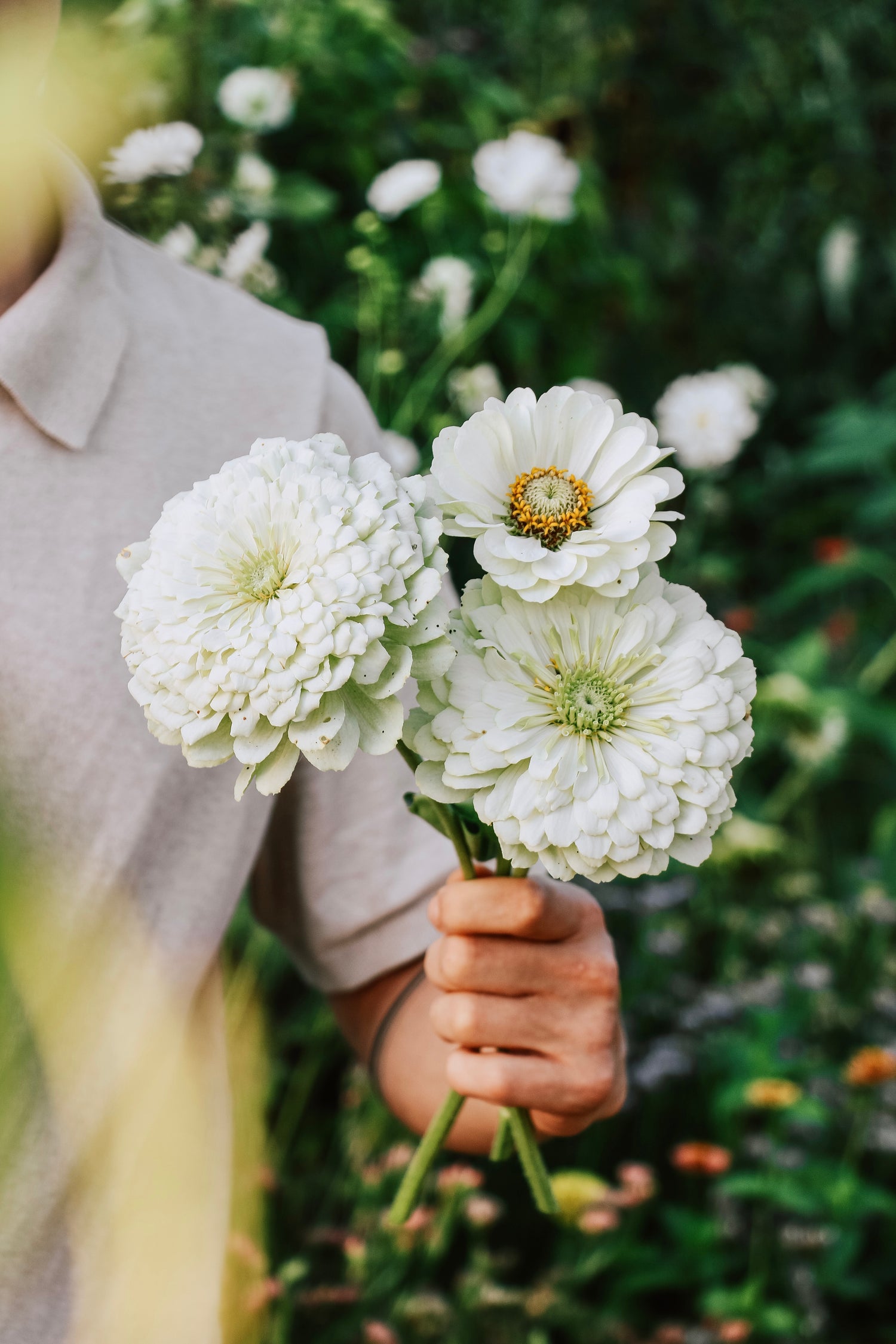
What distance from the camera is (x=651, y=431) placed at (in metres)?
0.40

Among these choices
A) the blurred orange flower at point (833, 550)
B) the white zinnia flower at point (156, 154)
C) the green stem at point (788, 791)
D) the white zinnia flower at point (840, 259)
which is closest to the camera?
the white zinnia flower at point (156, 154)

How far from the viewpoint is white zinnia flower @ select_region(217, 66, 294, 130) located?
46.8 inches

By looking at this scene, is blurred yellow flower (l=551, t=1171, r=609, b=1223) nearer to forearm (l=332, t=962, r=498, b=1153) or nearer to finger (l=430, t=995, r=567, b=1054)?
forearm (l=332, t=962, r=498, b=1153)

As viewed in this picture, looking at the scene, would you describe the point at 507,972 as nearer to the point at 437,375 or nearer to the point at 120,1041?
Answer: the point at 120,1041

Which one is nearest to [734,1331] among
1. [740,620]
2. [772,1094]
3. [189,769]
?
[772,1094]

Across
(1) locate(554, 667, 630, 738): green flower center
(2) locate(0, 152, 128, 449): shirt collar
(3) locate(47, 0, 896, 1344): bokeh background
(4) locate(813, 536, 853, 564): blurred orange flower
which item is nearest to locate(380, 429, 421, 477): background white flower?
(3) locate(47, 0, 896, 1344): bokeh background

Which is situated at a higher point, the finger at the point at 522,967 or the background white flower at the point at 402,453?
the finger at the point at 522,967

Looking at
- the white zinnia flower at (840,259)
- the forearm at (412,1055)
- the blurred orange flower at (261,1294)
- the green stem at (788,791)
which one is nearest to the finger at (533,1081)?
the forearm at (412,1055)

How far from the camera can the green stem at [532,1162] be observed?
1.61 feet

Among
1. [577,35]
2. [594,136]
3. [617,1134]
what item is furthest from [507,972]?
[594,136]

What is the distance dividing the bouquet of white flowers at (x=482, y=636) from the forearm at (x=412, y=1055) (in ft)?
1.07

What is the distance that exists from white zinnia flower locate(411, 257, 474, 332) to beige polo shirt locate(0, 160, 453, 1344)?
22.0 inches

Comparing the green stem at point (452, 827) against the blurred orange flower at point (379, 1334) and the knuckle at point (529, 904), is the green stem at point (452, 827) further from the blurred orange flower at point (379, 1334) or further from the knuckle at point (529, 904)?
the blurred orange flower at point (379, 1334)

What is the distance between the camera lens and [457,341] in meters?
1.32
